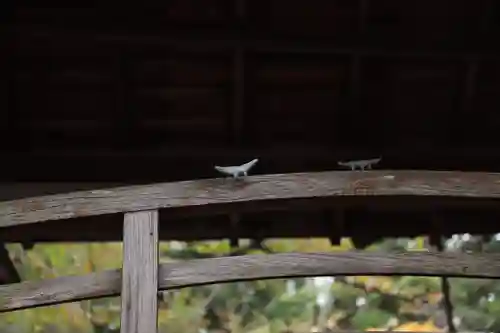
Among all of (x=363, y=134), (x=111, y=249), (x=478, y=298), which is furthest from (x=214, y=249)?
(x=363, y=134)

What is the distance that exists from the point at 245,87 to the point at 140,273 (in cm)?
121

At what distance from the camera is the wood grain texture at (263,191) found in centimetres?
176

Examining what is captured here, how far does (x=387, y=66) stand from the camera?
9.00ft

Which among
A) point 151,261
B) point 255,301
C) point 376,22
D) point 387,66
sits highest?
point 376,22

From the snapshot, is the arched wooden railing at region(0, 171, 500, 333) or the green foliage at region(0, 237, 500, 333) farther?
the green foliage at region(0, 237, 500, 333)

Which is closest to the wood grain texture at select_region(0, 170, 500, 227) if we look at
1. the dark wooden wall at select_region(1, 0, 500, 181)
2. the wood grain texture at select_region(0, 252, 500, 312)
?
the wood grain texture at select_region(0, 252, 500, 312)

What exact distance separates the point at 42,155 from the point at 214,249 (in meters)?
2.68

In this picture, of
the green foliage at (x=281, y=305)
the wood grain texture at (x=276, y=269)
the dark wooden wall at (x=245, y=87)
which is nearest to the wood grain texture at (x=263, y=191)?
the wood grain texture at (x=276, y=269)

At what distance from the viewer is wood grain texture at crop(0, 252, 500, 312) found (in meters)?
1.70

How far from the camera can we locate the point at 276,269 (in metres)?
1.71

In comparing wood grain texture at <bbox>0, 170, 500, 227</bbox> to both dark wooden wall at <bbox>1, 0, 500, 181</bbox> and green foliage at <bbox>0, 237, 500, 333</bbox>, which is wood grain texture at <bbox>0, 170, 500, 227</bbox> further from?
green foliage at <bbox>0, 237, 500, 333</bbox>

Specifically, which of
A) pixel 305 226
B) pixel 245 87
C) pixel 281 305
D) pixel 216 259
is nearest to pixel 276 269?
pixel 216 259

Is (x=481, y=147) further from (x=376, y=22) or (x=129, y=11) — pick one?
(x=129, y=11)

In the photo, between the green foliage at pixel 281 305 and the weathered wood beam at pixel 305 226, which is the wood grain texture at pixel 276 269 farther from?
the green foliage at pixel 281 305
